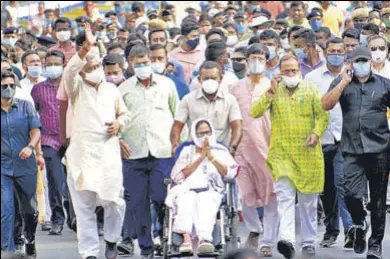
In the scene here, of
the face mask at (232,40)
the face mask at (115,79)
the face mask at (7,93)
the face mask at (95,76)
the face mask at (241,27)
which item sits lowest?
the face mask at (7,93)

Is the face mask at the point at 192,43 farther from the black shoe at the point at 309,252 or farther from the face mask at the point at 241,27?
the black shoe at the point at 309,252

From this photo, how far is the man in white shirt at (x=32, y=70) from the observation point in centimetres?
1628

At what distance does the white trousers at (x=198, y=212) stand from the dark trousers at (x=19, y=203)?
168 centimetres

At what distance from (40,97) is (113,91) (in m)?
2.54

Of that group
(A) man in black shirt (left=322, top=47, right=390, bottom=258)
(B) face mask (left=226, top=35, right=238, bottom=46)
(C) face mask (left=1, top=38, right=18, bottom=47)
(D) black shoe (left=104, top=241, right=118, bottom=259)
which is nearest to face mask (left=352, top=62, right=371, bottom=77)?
(A) man in black shirt (left=322, top=47, right=390, bottom=258)

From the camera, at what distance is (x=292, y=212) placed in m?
13.4

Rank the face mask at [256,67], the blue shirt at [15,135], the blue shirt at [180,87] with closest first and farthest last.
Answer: the blue shirt at [15,135], the face mask at [256,67], the blue shirt at [180,87]

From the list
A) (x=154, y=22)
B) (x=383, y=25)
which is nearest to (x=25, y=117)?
(x=383, y=25)

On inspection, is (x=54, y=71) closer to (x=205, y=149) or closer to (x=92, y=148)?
(x=92, y=148)

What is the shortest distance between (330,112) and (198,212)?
2.97m

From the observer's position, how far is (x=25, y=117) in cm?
1317

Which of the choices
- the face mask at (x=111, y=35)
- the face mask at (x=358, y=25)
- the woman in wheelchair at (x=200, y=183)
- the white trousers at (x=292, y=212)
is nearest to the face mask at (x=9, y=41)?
the face mask at (x=111, y=35)

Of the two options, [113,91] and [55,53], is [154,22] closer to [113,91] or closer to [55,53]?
[55,53]

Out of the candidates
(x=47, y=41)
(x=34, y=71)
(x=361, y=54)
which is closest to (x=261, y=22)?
(x=47, y=41)
